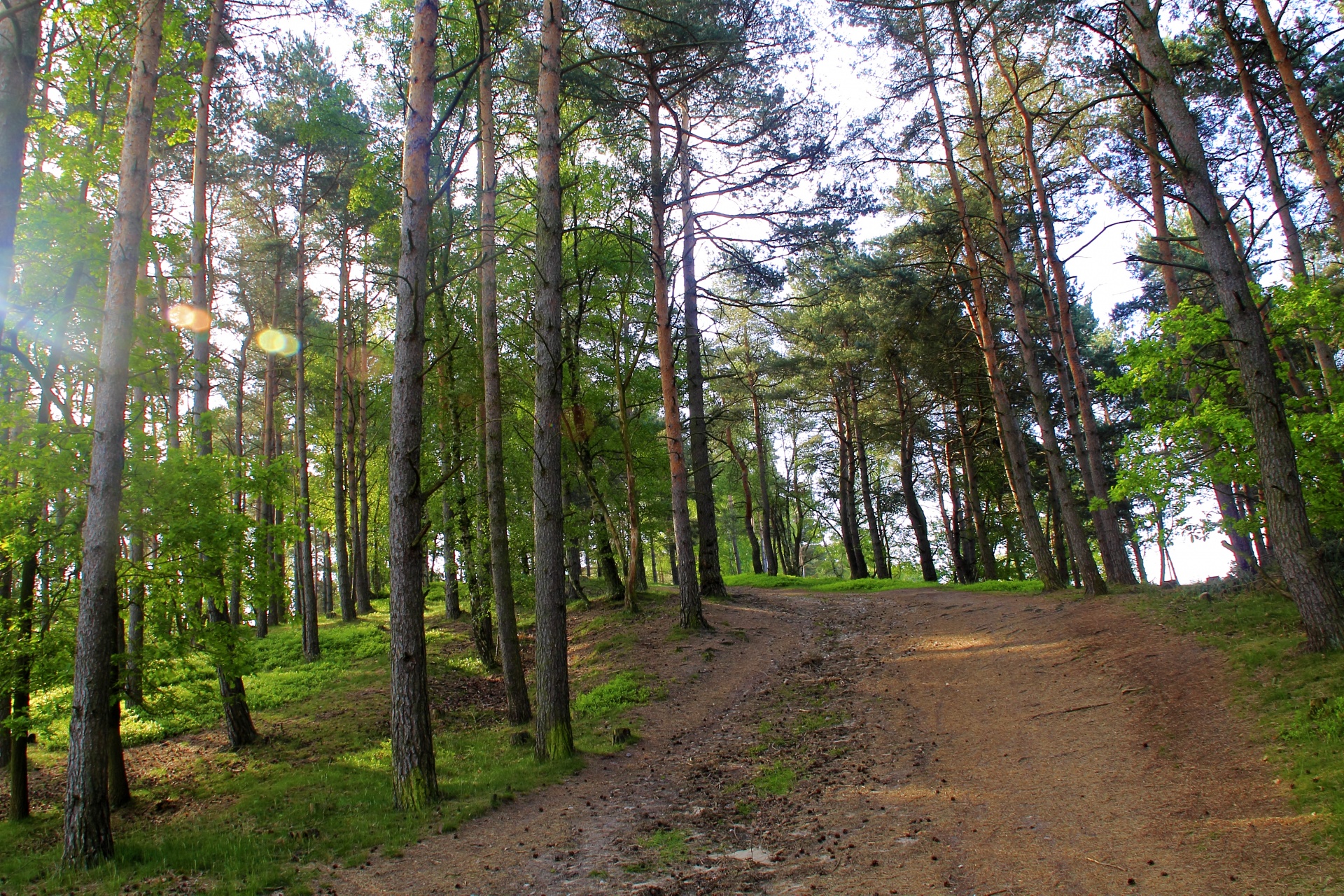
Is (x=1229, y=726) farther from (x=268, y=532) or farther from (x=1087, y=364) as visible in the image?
(x=1087, y=364)

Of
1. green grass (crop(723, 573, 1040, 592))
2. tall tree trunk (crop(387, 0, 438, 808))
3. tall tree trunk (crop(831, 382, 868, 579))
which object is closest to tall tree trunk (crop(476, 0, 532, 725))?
tall tree trunk (crop(387, 0, 438, 808))

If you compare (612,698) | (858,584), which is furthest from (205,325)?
(858,584)

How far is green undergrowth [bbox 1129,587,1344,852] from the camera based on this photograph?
14.8 ft

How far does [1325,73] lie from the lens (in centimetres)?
1205

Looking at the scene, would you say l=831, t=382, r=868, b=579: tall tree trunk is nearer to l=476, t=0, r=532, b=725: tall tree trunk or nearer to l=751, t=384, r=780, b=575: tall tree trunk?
l=751, t=384, r=780, b=575: tall tree trunk

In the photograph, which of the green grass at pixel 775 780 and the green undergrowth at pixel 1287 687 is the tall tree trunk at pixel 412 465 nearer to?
the green grass at pixel 775 780

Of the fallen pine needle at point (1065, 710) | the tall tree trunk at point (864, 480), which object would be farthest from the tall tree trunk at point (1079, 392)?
the tall tree trunk at point (864, 480)

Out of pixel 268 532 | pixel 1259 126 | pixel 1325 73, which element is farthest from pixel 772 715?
pixel 1325 73

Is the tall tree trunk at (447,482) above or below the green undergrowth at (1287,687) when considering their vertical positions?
above

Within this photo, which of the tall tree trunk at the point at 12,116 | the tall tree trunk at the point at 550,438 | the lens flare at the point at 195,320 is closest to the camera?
the tall tree trunk at the point at 12,116

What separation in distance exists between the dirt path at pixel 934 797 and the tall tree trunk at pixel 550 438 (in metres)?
0.98

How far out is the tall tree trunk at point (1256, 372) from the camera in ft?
21.3

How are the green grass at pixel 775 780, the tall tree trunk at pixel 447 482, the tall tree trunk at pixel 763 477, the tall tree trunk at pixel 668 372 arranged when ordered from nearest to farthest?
the green grass at pixel 775 780, the tall tree trunk at pixel 668 372, the tall tree trunk at pixel 447 482, the tall tree trunk at pixel 763 477

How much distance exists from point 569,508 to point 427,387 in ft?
15.0
